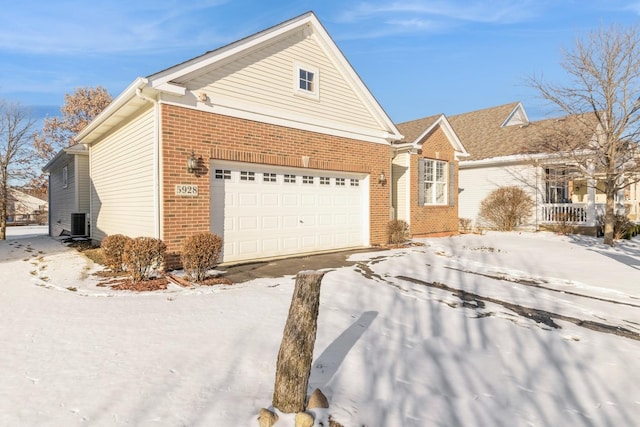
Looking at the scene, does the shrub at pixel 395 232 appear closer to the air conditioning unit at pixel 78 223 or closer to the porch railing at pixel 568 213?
the porch railing at pixel 568 213

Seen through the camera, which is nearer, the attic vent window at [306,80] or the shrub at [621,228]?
the attic vent window at [306,80]

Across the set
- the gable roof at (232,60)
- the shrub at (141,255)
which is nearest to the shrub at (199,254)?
the shrub at (141,255)

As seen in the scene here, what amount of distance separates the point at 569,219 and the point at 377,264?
13.0 meters

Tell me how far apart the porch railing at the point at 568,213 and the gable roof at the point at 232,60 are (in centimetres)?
966

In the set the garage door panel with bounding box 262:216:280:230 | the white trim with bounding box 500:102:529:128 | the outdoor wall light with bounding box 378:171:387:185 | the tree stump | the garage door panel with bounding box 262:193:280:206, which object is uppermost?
the white trim with bounding box 500:102:529:128

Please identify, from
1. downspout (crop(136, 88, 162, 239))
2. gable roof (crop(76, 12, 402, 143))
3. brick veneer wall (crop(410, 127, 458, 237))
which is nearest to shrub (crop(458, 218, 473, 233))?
brick veneer wall (crop(410, 127, 458, 237))

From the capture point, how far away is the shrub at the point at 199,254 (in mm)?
6375

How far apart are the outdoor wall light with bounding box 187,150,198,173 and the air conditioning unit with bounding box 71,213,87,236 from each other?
1077cm

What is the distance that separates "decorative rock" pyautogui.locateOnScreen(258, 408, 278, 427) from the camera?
258cm

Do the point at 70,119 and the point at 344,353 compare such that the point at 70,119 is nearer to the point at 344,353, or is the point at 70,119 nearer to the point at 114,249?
the point at 114,249

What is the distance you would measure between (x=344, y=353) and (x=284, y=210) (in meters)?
6.09

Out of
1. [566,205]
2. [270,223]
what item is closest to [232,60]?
[270,223]

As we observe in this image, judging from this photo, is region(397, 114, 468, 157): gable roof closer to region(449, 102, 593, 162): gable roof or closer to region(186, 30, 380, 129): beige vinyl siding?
region(449, 102, 593, 162): gable roof

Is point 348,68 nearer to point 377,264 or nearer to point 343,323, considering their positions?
point 377,264
